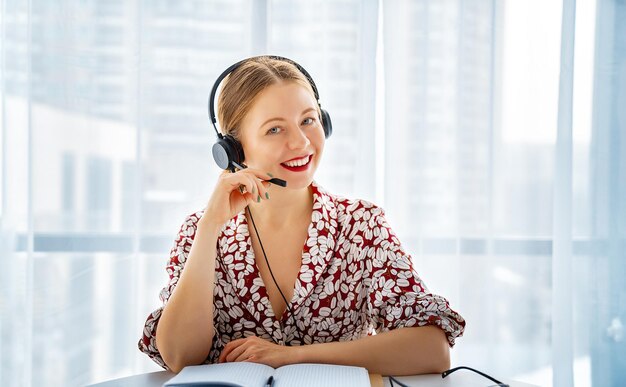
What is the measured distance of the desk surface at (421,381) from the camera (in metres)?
1.16

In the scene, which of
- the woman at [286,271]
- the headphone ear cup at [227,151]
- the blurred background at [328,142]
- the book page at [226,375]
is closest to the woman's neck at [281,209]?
the woman at [286,271]

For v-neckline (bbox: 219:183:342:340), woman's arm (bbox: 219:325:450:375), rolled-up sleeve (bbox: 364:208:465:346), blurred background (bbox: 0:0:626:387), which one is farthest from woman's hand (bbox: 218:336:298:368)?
blurred background (bbox: 0:0:626:387)

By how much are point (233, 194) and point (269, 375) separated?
453 mm

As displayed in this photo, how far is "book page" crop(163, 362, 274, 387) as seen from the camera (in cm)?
100

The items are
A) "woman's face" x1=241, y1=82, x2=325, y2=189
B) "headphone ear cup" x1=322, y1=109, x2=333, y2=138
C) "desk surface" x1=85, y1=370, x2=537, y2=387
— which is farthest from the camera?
"headphone ear cup" x1=322, y1=109, x2=333, y2=138

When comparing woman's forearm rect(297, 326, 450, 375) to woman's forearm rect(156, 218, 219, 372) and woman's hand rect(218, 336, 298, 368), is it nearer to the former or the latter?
woman's hand rect(218, 336, 298, 368)

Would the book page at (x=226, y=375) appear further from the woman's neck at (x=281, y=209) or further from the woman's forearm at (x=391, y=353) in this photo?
the woman's neck at (x=281, y=209)

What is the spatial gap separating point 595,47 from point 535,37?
25 centimetres

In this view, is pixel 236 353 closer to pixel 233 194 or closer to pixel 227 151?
pixel 233 194

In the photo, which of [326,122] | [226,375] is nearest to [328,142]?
[326,122]

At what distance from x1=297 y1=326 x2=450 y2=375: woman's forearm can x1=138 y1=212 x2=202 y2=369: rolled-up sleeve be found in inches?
14.0

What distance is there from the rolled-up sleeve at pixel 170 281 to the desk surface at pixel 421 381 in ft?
0.38

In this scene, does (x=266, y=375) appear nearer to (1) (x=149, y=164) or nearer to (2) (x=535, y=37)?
(1) (x=149, y=164)

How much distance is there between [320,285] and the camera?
4.66 feet
